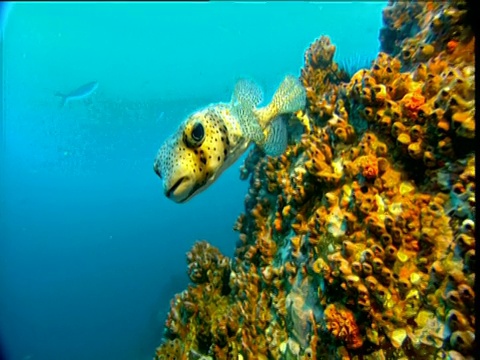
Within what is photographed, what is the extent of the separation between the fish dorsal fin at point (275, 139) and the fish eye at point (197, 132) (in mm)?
1282

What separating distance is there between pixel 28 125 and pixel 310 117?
8572cm

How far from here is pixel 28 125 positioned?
7275 cm

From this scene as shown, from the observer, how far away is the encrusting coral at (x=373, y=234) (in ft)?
6.98

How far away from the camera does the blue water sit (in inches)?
1372

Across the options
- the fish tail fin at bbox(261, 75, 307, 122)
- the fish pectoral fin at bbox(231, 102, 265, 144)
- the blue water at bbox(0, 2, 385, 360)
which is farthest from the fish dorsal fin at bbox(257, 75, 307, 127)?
the blue water at bbox(0, 2, 385, 360)

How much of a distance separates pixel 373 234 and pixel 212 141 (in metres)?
1.60

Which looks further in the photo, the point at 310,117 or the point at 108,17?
the point at 108,17

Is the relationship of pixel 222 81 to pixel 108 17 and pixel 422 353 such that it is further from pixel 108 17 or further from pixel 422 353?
pixel 422 353

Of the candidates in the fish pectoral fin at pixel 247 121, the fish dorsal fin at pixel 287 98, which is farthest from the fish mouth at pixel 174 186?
the fish dorsal fin at pixel 287 98

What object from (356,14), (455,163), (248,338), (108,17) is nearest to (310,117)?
(455,163)

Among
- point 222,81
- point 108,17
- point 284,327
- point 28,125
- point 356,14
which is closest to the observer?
point 284,327

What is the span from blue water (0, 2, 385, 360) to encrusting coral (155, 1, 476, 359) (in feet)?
76.3

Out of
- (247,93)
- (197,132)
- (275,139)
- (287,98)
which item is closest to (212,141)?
(197,132)

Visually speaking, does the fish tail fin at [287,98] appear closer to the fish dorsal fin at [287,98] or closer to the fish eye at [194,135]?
the fish dorsal fin at [287,98]
